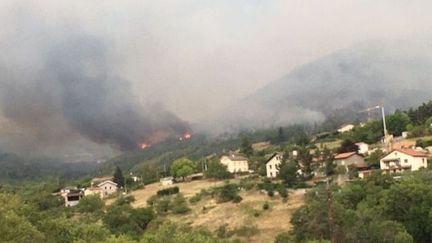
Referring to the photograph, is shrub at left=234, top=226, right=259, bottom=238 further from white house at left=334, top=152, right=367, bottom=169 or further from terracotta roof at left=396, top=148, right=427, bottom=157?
white house at left=334, top=152, right=367, bottom=169

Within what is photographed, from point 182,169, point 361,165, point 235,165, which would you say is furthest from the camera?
point 235,165

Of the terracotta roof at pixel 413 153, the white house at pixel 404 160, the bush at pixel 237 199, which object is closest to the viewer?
the bush at pixel 237 199

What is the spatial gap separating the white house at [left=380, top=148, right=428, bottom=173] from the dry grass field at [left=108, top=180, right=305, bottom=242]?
17229mm

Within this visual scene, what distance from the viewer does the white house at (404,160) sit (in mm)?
81938

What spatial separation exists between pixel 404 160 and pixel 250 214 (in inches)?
1127

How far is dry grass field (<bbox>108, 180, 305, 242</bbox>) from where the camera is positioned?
6187cm

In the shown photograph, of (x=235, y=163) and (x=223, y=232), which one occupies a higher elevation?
(x=235, y=163)

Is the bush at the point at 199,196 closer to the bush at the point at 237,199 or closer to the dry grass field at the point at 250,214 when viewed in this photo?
the dry grass field at the point at 250,214

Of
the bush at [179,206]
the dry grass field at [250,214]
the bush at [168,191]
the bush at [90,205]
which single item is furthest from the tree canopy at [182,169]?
the dry grass field at [250,214]

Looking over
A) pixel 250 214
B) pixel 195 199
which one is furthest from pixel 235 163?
pixel 250 214

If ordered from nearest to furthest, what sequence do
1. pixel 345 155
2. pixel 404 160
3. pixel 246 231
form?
pixel 246 231 → pixel 404 160 → pixel 345 155

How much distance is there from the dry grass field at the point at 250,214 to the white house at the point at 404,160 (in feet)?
56.5

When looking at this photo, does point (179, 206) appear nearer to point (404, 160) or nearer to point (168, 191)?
point (168, 191)

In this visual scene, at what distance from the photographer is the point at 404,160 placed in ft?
273
